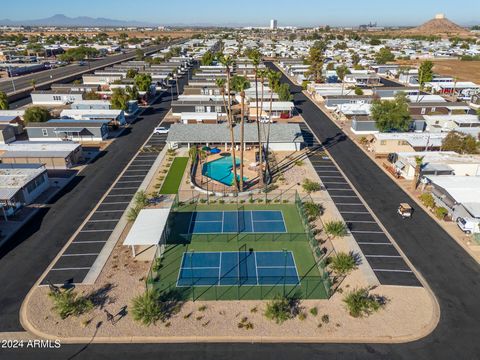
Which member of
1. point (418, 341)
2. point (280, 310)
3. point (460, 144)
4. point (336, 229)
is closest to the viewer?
point (418, 341)

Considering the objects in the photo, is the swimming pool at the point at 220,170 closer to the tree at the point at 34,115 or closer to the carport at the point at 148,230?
the carport at the point at 148,230

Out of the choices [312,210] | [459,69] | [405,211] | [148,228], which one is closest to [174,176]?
[148,228]

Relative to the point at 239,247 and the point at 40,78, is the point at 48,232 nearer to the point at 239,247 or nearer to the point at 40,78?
the point at 239,247

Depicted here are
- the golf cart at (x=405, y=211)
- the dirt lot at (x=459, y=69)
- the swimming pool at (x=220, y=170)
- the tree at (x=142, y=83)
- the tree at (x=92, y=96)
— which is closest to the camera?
the golf cart at (x=405, y=211)

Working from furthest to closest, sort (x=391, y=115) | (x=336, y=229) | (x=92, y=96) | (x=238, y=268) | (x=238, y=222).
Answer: (x=92, y=96), (x=391, y=115), (x=238, y=222), (x=336, y=229), (x=238, y=268)

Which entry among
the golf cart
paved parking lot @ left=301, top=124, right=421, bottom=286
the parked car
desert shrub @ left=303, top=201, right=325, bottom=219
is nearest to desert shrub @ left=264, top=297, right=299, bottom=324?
paved parking lot @ left=301, top=124, right=421, bottom=286

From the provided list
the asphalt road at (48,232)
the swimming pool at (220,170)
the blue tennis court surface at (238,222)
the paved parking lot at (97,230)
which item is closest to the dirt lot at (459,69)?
the swimming pool at (220,170)

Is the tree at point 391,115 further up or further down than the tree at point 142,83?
further down

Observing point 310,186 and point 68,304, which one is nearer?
point 68,304
